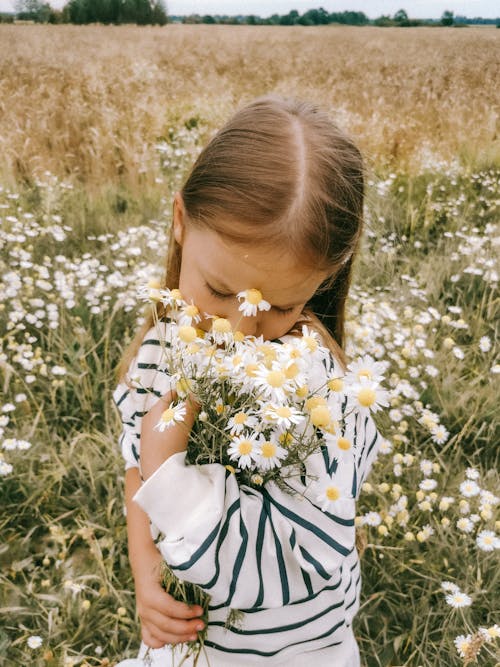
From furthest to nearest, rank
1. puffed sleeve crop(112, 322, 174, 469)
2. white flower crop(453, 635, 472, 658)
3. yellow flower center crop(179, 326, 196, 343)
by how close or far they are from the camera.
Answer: white flower crop(453, 635, 472, 658), puffed sleeve crop(112, 322, 174, 469), yellow flower center crop(179, 326, 196, 343)

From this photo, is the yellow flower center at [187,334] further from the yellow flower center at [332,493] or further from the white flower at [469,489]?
the white flower at [469,489]

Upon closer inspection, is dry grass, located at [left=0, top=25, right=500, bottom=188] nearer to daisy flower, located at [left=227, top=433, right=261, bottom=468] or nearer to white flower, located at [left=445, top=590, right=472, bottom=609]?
white flower, located at [left=445, top=590, right=472, bottom=609]

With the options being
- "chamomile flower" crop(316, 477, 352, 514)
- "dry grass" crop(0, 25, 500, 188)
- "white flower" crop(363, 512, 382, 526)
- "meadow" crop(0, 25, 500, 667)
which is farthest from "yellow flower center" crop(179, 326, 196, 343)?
"dry grass" crop(0, 25, 500, 188)

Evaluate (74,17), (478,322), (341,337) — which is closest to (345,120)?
(478,322)

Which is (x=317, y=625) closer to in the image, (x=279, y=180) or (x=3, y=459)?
(x=279, y=180)

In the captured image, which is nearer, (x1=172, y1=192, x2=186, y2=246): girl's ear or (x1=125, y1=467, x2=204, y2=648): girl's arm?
(x1=125, y1=467, x2=204, y2=648): girl's arm

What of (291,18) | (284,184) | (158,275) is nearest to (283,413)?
(284,184)

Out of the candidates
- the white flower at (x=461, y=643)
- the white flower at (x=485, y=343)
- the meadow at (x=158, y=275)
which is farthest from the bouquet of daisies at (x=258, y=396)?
the white flower at (x=485, y=343)

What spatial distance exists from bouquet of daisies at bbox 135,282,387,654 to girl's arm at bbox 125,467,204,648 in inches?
12.1

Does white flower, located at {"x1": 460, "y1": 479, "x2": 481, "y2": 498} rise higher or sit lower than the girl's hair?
lower

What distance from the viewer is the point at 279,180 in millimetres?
1089

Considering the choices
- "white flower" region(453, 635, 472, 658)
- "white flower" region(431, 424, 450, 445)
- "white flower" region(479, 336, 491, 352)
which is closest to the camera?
"white flower" region(453, 635, 472, 658)

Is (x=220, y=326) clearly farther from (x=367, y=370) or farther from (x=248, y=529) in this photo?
(x=248, y=529)

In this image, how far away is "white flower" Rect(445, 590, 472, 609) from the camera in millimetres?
1621
